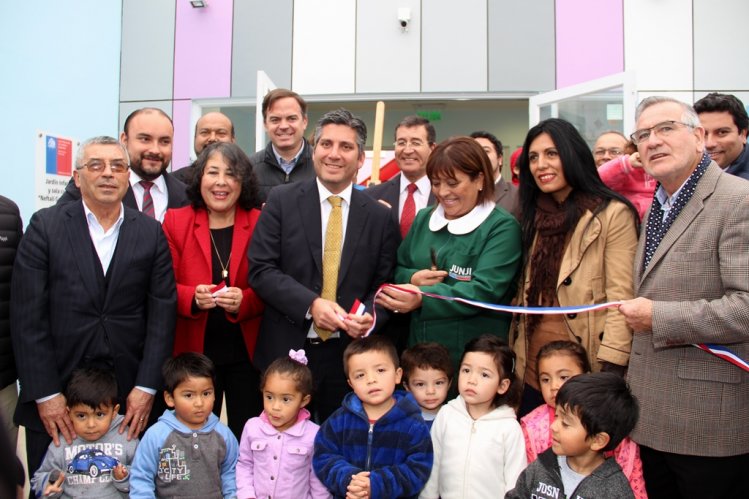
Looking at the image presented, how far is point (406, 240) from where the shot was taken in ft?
12.1

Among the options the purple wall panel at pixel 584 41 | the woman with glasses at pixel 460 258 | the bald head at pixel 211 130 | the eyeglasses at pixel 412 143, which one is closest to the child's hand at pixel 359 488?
the woman with glasses at pixel 460 258

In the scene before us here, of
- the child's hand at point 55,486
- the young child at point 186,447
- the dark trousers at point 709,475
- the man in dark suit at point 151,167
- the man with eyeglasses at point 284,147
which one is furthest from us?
the man with eyeglasses at point 284,147

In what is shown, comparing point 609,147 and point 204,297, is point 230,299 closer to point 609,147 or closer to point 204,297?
point 204,297

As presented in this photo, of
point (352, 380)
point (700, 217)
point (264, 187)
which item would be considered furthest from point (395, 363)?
point (264, 187)

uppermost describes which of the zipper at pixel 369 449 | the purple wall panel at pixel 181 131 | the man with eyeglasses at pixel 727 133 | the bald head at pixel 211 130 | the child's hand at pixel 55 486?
the purple wall panel at pixel 181 131

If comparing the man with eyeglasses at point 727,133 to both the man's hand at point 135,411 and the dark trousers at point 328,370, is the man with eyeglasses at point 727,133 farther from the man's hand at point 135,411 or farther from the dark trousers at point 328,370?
the man's hand at point 135,411

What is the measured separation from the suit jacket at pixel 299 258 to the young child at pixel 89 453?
779 mm

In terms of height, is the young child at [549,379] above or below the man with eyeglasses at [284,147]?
below

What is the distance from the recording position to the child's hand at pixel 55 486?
314 cm

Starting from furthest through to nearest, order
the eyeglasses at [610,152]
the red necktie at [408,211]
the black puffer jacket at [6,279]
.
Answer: the eyeglasses at [610,152] → the red necktie at [408,211] → the black puffer jacket at [6,279]

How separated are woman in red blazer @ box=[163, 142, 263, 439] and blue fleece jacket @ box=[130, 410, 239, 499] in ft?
1.29

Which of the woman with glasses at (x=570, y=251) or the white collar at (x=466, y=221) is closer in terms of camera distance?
the woman with glasses at (x=570, y=251)

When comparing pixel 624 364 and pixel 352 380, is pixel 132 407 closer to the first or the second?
pixel 352 380

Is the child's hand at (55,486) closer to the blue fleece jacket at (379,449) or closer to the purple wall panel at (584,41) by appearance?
the blue fleece jacket at (379,449)
